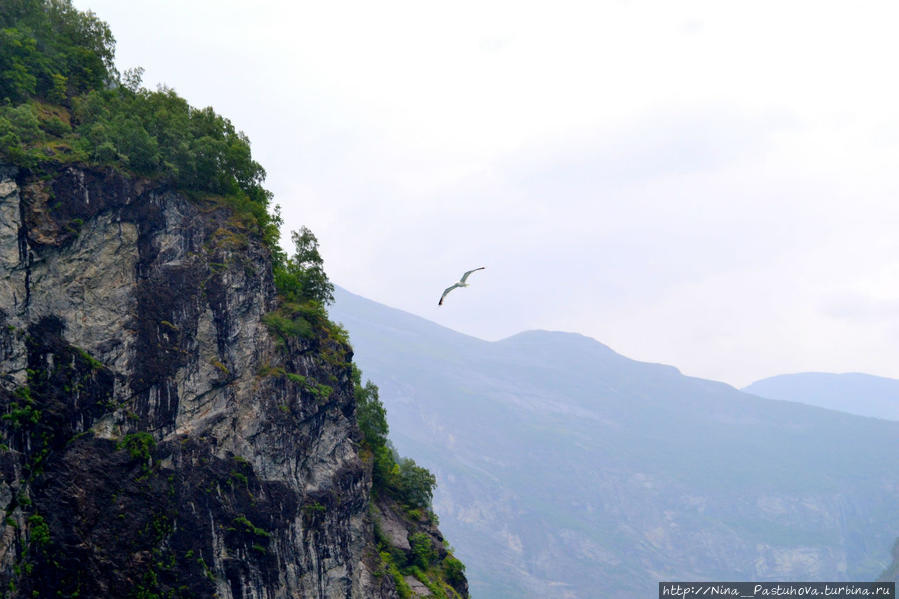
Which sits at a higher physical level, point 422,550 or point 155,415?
point 155,415

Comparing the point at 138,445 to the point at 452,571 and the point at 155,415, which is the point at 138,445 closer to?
the point at 155,415

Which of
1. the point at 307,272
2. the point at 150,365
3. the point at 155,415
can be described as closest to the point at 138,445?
the point at 155,415

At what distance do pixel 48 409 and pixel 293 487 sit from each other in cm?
1657

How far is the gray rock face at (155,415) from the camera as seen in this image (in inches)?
1526

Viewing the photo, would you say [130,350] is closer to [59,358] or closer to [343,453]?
[59,358]

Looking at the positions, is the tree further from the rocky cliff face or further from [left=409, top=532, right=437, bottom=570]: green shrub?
[left=409, top=532, right=437, bottom=570]: green shrub

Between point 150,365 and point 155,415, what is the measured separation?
332 cm

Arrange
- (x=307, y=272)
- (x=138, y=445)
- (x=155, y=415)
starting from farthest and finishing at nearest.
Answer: (x=307, y=272) → (x=155, y=415) → (x=138, y=445)

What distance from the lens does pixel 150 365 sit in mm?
44062

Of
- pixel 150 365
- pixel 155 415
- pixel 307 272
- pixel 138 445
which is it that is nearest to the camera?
pixel 138 445

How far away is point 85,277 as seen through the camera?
43312 mm

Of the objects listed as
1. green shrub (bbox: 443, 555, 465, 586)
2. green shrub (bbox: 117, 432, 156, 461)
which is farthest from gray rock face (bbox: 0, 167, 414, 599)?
green shrub (bbox: 443, 555, 465, 586)

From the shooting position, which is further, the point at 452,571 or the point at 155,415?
the point at 452,571

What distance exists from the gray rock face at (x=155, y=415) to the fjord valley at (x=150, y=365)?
0.38 feet
